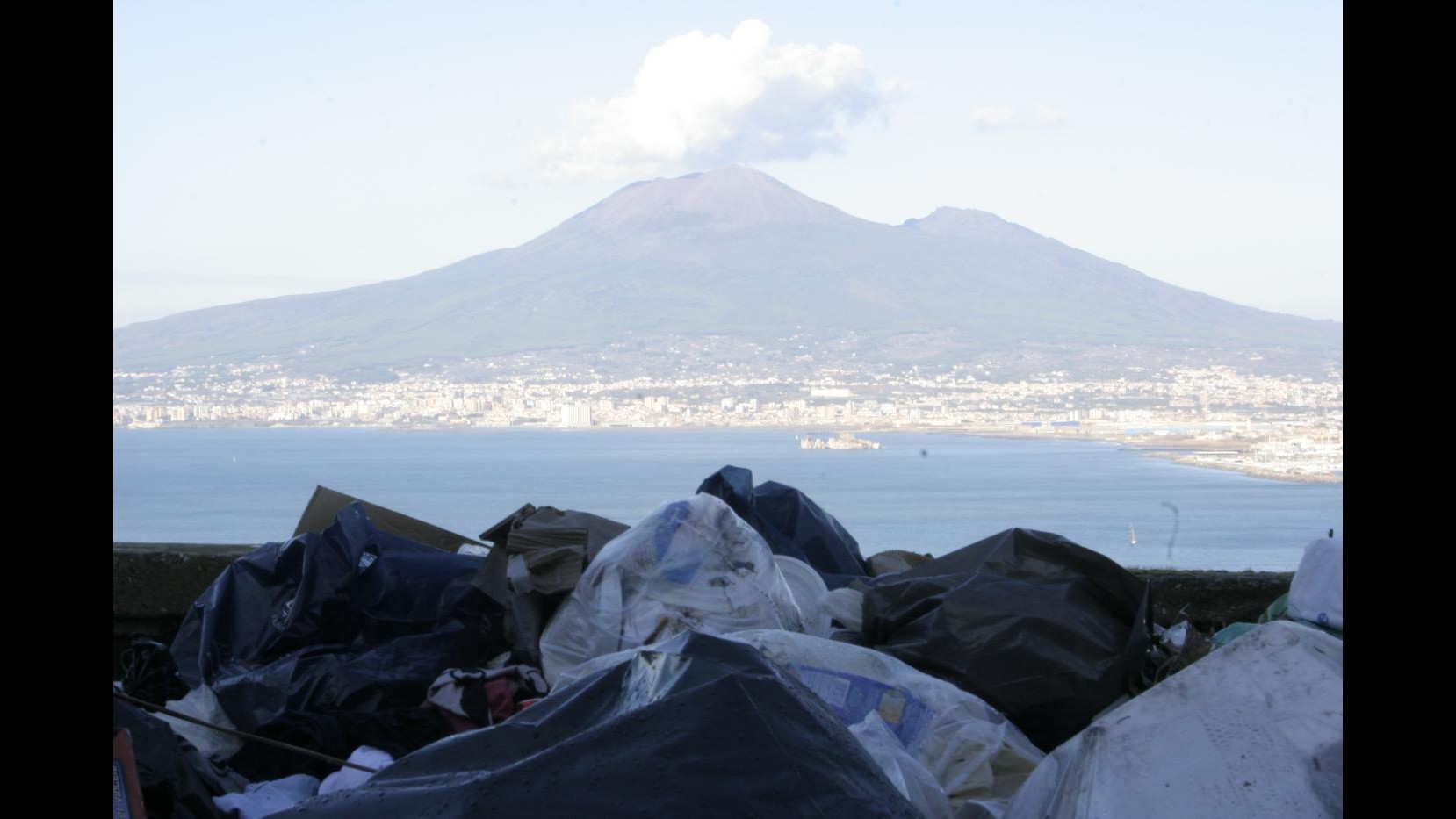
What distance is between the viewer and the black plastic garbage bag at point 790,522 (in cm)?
448

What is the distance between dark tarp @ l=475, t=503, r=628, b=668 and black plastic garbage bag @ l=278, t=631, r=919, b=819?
6.41ft

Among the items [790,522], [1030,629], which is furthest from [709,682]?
[790,522]

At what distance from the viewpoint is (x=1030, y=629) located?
10.8 feet

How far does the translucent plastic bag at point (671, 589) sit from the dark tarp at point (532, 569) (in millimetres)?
60

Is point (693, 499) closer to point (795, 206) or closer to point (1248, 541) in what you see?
point (1248, 541)

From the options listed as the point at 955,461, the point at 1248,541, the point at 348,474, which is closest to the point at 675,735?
the point at 1248,541

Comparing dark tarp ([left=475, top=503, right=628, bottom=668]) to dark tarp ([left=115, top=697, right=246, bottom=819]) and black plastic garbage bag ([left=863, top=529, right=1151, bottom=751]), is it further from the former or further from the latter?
dark tarp ([left=115, top=697, right=246, bottom=819])

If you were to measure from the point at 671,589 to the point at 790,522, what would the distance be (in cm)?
118

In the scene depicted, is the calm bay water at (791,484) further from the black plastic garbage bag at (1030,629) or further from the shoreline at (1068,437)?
the black plastic garbage bag at (1030,629)

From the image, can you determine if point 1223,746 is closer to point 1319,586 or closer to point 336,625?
point 1319,586

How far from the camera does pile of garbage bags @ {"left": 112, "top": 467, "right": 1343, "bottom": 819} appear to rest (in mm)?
1554

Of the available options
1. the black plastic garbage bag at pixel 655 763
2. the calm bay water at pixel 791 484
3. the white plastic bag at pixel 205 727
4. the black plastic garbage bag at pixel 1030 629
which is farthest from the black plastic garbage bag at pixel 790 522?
the calm bay water at pixel 791 484
